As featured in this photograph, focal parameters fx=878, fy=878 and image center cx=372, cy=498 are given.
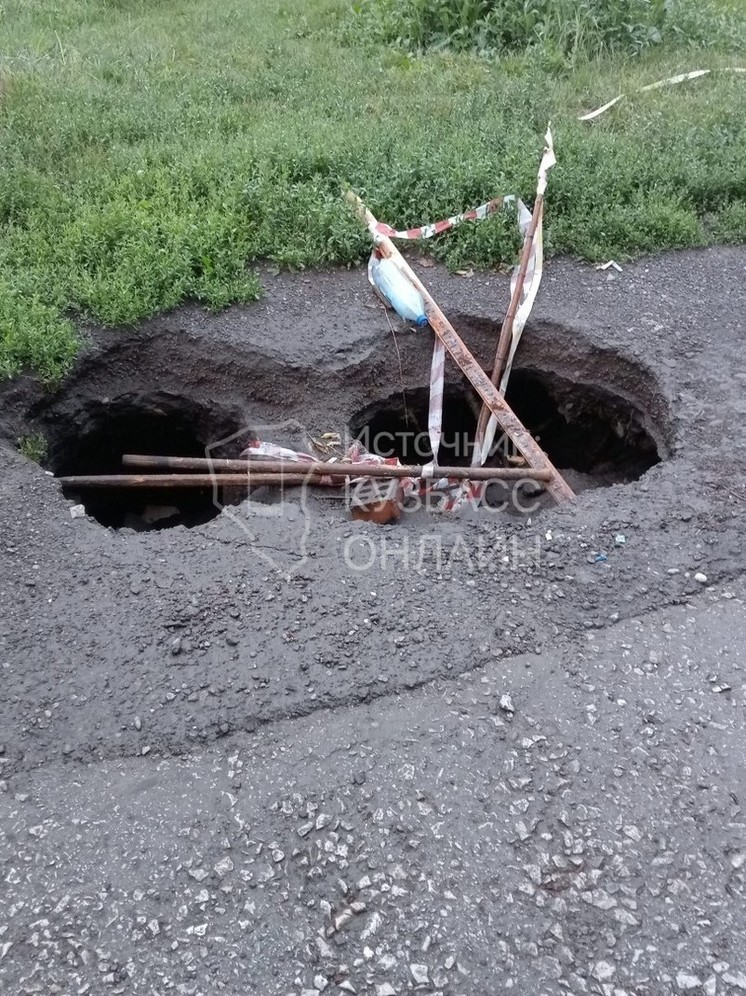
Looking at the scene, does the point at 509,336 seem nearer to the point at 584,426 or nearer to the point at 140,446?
the point at 584,426

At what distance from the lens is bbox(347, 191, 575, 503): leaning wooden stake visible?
4863mm

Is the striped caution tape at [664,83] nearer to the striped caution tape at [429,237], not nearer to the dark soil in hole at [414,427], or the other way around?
the striped caution tape at [429,237]

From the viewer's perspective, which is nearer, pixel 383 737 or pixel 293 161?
pixel 383 737

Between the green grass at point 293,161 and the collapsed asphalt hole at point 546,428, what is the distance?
1021mm

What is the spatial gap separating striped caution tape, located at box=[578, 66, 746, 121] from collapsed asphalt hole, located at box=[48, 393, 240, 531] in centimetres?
435

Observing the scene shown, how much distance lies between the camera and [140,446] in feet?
19.4

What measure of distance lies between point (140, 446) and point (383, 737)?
321cm

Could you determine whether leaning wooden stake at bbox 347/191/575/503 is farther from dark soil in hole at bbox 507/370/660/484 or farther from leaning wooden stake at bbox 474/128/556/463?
dark soil in hole at bbox 507/370/660/484

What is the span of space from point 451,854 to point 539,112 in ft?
20.9

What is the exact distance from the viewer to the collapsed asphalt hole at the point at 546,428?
557 centimetres

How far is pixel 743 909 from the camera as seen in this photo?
2.96 meters

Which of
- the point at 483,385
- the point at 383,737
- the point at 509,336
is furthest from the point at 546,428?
the point at 383,737

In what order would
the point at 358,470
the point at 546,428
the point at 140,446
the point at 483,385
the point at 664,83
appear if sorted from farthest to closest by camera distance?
the point at 664,83, the point at 546,428, the point at 140,446, the point at 483,385, the point at 358,470

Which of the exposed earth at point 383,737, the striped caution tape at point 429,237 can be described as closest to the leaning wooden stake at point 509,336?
the striped caution tape at point 429,237
